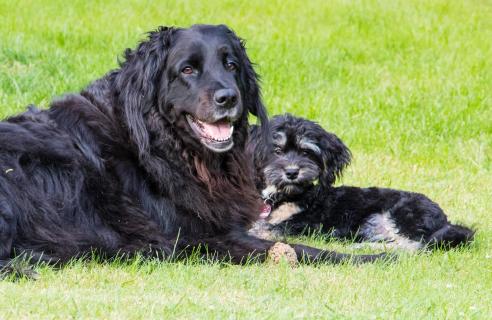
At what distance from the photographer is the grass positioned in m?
4.47

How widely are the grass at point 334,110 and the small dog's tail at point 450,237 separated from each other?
0.53ft

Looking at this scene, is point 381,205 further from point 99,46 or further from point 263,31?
point 263,31

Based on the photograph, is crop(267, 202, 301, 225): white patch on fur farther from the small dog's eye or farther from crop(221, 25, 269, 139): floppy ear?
the small dog's eye

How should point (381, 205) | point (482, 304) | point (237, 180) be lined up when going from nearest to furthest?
1. point (482, 304)
2. point (237, 180)
3. point (381, 205)

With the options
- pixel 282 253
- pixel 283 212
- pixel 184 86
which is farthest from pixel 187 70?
pixel 283 212

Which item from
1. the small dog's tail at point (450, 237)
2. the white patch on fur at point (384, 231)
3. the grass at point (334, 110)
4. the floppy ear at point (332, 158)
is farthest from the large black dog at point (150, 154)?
the floppy ear at point (332, 158)

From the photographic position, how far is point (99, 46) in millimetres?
12562

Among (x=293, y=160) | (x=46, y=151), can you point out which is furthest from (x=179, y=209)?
(x=293, y=160)

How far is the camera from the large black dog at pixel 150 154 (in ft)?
17.8

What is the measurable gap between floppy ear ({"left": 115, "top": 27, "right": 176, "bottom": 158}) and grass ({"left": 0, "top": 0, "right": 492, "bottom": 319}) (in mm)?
832

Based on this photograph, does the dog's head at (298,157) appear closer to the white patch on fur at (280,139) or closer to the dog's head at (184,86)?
the white patch on fur at (280,139)

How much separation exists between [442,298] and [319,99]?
675cm

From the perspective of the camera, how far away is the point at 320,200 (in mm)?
7371

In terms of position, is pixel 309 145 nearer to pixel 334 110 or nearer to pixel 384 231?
pixel 384 231
